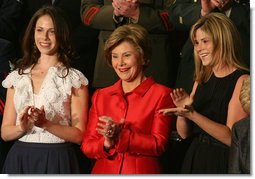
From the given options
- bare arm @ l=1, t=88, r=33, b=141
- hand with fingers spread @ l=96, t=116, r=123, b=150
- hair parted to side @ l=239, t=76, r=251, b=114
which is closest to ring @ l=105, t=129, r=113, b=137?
hand with fingers spread @ l=96, t=116, r=123, b=150

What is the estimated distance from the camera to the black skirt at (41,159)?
1767 millimetres

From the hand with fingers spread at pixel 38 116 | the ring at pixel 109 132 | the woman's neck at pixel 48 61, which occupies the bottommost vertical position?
the ring at pixel 109 132

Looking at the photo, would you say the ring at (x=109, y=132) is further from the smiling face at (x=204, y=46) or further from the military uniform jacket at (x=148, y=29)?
the smiling face at (x=204, y=46)

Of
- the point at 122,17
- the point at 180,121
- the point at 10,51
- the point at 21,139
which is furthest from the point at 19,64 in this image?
the point at 180,121

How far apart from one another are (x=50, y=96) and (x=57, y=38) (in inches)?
6.7

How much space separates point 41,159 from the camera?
177 cm

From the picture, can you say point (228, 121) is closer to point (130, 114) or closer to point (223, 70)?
point (223, 70)

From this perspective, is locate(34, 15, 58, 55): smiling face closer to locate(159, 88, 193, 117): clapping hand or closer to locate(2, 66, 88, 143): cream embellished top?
locate(2, 66, 88, 143): cream embellished top

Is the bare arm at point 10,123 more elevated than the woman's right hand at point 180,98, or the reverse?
the woman's right hand at point 180,98

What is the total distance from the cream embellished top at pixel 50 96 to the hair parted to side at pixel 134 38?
0.14m

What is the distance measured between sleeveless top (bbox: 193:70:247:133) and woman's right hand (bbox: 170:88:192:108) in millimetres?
84

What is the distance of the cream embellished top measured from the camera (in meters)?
1.77

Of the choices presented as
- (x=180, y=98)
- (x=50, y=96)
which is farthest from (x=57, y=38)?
(x=180, y=98)

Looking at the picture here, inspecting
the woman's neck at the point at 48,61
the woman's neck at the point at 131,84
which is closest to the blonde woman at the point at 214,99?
the woman's neck at the point at 131,84
